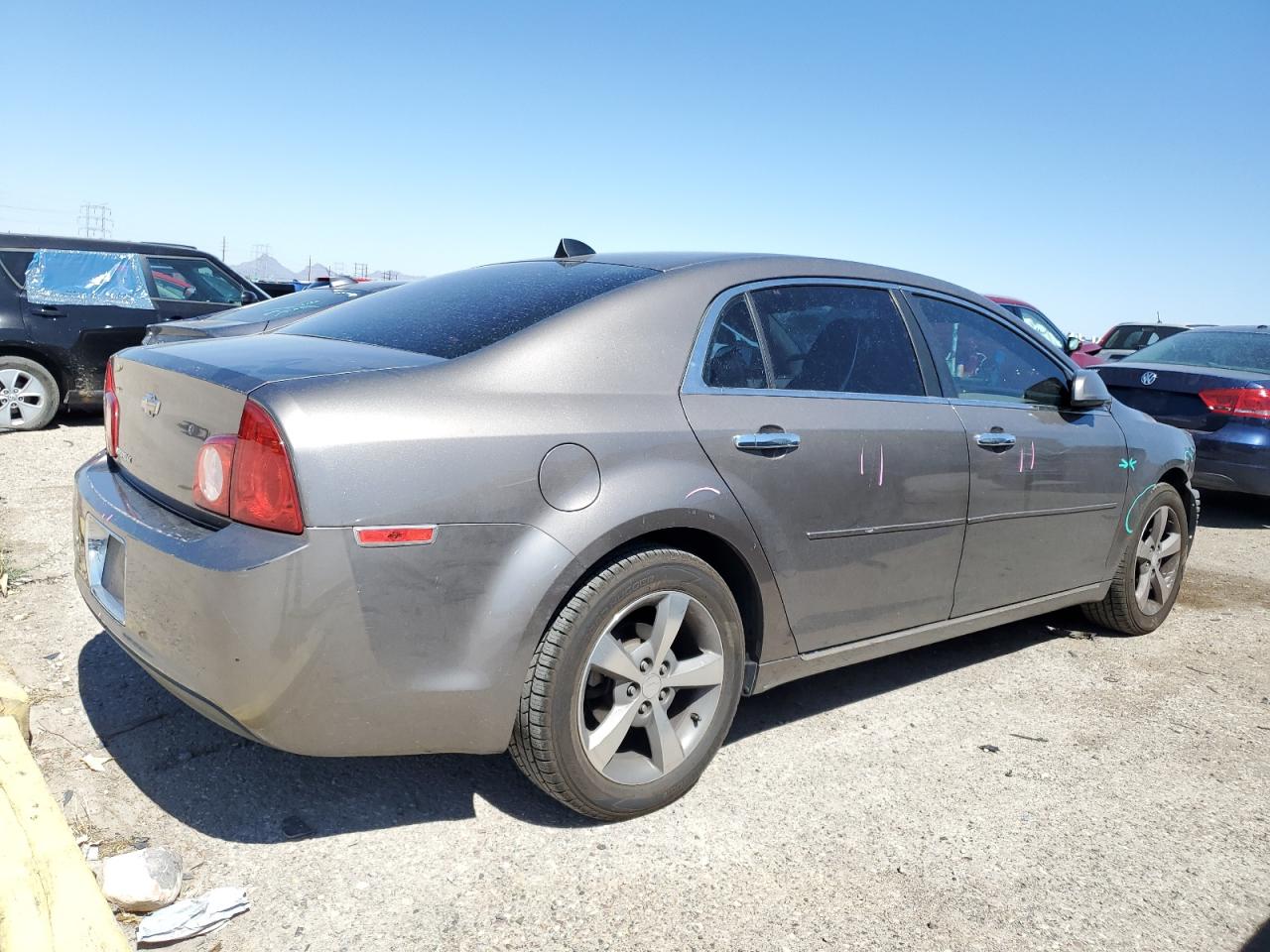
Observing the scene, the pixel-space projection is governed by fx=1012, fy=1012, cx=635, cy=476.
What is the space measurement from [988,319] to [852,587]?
1511mm

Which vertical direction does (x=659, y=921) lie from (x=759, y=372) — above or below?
below

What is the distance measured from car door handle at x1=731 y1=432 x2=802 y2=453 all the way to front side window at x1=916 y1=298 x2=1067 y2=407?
99 centimetres

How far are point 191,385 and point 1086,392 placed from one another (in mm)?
3411

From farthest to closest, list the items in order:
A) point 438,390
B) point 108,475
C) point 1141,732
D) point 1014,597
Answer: point 1014,597
point 1141,732
point 108,475
point 438,390

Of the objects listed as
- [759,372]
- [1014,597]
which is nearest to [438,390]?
[759,372]

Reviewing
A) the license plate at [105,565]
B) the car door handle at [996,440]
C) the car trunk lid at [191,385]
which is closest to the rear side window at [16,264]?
the car trunk lid at [191,385]

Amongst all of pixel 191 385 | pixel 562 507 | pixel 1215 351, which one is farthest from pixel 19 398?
A: pixel 1215 351

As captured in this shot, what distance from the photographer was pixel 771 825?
9.47ft

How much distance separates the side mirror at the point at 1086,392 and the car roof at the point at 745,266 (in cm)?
84

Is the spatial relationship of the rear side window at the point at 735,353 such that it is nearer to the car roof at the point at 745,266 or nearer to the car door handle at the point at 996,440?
the car roof at the point at 745,266

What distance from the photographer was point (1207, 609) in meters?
5.45

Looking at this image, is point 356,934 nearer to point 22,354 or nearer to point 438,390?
point 438,390

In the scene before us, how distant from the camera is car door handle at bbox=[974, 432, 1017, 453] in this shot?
→ 372 centimetres

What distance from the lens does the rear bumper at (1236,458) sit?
7.14m
